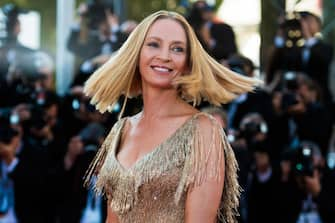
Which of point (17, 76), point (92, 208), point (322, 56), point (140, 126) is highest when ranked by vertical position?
point (140, 126)

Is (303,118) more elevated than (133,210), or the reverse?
(133,210)

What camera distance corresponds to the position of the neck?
402 centimetres

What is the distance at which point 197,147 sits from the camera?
3826 millimetres

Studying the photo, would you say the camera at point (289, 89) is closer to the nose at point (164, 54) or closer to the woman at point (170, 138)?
the woman at point (170, 138)

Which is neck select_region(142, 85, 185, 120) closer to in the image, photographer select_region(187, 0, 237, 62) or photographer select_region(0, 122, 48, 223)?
photographer select_region(0, 122, 48, 223)

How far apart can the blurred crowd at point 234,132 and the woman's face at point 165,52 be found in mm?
3492

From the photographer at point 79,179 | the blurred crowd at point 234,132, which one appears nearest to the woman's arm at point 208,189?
the blurred crowd at point 234,132

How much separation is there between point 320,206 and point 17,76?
3381 millimetres

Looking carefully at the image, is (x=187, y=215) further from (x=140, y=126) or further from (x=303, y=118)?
(x=303, y=118)

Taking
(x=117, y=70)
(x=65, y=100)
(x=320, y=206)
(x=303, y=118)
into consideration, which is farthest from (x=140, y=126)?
(x=65, y=100)

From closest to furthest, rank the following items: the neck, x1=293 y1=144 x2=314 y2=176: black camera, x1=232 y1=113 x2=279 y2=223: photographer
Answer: the neck < x1=293 y1=144 x2=314 y2=176: black camera < x1=232 y1=113 x2=279 y2=223: photographer

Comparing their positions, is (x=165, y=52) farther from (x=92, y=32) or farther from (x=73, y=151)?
(x=92, y=32)

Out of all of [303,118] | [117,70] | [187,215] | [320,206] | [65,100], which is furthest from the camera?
[65,100]

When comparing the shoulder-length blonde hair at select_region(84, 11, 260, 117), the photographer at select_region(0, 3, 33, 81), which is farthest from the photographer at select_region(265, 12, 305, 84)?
the shoulder-length blonde hair at select_region(84, 11, 260, 117)
